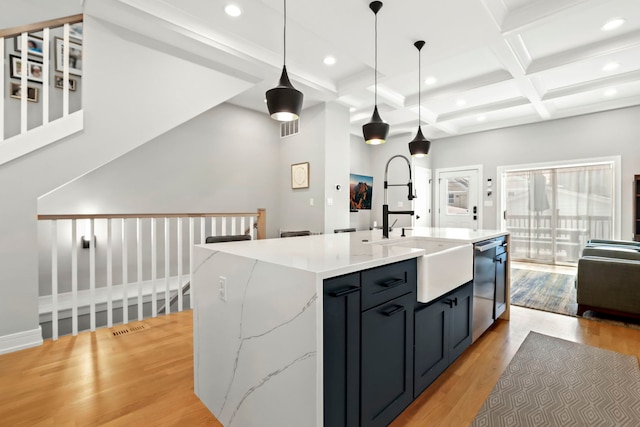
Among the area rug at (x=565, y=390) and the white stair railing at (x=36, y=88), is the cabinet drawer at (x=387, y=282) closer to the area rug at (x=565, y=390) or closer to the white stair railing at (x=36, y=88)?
the area rug at (x=565, y=390)

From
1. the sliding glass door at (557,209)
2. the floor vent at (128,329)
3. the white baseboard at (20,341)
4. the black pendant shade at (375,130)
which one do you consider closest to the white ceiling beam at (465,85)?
the black pendant shade at (375,130)

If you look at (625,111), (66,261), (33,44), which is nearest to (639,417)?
(66,261)

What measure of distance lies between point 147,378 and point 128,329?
1.06 meters

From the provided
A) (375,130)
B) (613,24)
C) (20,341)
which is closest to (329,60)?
(375,130)

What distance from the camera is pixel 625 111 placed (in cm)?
497

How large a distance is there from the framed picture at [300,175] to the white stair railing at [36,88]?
296 cm

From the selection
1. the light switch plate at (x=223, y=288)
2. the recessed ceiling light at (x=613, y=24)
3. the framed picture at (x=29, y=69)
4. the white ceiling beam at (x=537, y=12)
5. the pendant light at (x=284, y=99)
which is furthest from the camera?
the framed picture at (x=29, y=69)

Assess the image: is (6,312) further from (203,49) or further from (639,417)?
(639,417)

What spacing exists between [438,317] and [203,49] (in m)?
3.34

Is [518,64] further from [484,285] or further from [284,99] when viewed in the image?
[284,99]

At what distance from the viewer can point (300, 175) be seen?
509 centimetres

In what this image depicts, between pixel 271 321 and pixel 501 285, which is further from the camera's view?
pixel 501 285

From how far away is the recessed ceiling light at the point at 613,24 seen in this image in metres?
2.92

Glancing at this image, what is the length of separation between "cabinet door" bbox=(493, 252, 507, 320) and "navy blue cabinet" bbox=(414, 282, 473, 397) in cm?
74
